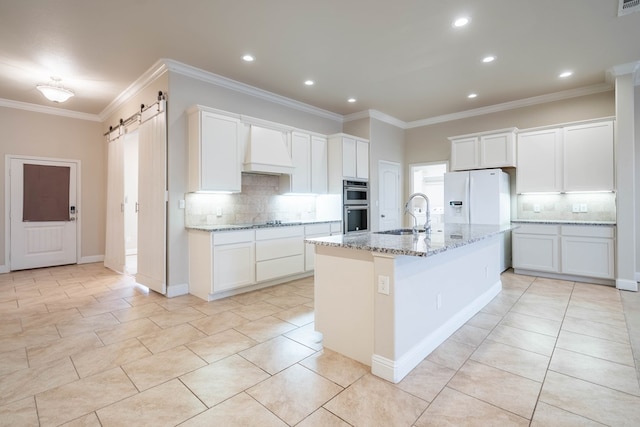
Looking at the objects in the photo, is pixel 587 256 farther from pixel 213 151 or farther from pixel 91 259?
pixel 91 259

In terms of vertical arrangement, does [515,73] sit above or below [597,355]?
above

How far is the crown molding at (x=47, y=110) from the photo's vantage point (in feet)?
18.2

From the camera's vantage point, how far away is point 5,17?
304cm

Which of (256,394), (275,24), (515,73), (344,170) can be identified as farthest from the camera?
(344,170)

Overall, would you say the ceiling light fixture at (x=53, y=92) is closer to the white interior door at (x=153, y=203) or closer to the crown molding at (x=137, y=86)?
the crown molding at (x=137, y=86)

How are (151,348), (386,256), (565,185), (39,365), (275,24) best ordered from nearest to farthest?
(386,256) → (39,365) → (151,348) → (275,24) → (565,185)

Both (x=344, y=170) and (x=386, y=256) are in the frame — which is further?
(x=344, y=170)

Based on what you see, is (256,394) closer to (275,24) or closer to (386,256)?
(386,256)

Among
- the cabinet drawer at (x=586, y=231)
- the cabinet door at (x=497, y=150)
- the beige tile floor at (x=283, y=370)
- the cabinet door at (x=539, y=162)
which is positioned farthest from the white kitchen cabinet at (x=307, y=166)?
the cabinet drawer at (x=586, y=231)

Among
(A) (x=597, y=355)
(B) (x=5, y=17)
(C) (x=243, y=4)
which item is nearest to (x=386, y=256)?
(A) (x=597, y=355)

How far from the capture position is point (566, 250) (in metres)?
4.75

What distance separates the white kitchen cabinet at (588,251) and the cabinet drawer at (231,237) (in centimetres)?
471

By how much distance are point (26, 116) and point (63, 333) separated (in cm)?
502

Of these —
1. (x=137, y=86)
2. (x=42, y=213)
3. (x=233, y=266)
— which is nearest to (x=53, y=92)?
(x=137, y=86)
